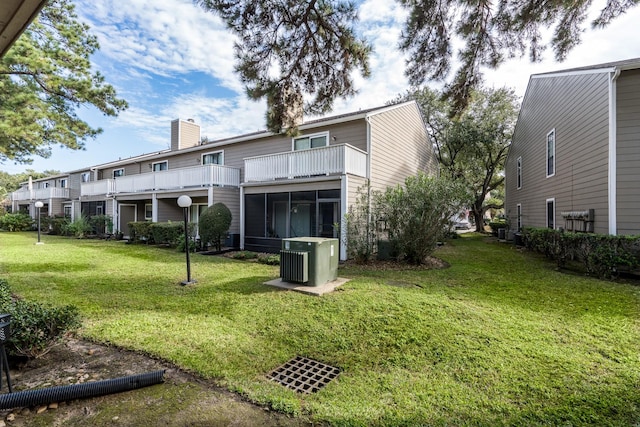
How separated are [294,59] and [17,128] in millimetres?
12669

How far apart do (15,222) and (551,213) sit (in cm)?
3622

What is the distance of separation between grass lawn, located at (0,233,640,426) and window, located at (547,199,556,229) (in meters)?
5.36

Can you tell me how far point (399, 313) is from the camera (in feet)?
15.4

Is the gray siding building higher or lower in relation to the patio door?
higher

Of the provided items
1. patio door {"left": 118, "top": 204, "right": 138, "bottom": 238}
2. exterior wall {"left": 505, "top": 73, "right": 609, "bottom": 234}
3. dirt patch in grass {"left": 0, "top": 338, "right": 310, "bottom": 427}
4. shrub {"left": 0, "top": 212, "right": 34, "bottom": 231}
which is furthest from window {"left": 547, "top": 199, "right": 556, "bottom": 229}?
shrub {"left": 0, "top": 212, "right": 34, "bottom": 231}

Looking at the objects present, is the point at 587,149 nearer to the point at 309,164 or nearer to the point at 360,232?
the point at 360,232

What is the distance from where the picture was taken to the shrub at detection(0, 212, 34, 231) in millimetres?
23000

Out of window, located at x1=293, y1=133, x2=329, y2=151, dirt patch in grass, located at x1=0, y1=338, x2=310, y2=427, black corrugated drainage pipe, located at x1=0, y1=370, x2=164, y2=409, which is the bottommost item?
dirt patch in grass, located at x1=0, y1=338, x2=310, y2=427

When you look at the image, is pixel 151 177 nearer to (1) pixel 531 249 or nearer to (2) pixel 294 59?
(2) pixel 294 59

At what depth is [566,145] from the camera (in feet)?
34.4

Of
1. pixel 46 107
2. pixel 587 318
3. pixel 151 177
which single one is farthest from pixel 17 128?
pixel 587 318

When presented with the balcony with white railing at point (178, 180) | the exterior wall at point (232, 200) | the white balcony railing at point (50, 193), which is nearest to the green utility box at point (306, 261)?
the exterior wall at point (232, 200)

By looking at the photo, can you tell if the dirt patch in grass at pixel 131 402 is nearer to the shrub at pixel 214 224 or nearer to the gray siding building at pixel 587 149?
the shrub at pixel 214 224

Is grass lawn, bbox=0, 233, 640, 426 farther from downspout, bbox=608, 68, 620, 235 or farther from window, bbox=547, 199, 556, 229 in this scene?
window, bbox=547, 199, 556, 229
